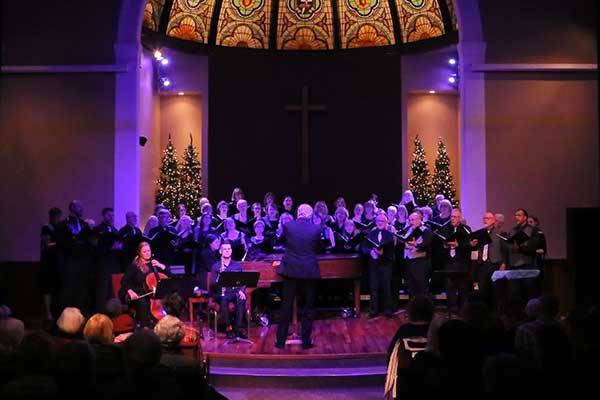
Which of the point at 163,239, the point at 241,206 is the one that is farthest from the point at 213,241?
the point at 241,206

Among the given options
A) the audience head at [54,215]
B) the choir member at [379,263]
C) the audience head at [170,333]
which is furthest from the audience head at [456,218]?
the audience head at [170,333]

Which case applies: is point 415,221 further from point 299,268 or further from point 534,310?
point 534,310

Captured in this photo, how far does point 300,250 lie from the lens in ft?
29.7

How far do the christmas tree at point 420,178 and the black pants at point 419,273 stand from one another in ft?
14.4

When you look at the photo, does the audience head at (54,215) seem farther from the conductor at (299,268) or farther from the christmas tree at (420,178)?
the christmas tree at (420,178)

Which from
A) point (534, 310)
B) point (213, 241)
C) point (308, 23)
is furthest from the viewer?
point (308, 23)

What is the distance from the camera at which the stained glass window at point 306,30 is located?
1623 cm

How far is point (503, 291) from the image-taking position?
10258mm

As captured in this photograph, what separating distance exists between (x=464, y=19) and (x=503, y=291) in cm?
417

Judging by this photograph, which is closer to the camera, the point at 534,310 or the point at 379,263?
the point at 534,310

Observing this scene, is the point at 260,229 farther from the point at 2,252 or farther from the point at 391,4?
the point at 391,4

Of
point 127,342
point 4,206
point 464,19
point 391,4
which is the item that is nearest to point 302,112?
point 391,4

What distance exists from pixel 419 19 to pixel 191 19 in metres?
4.57

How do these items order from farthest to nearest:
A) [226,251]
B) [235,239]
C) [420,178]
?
[420,178]
[235,239]
[226,251]
